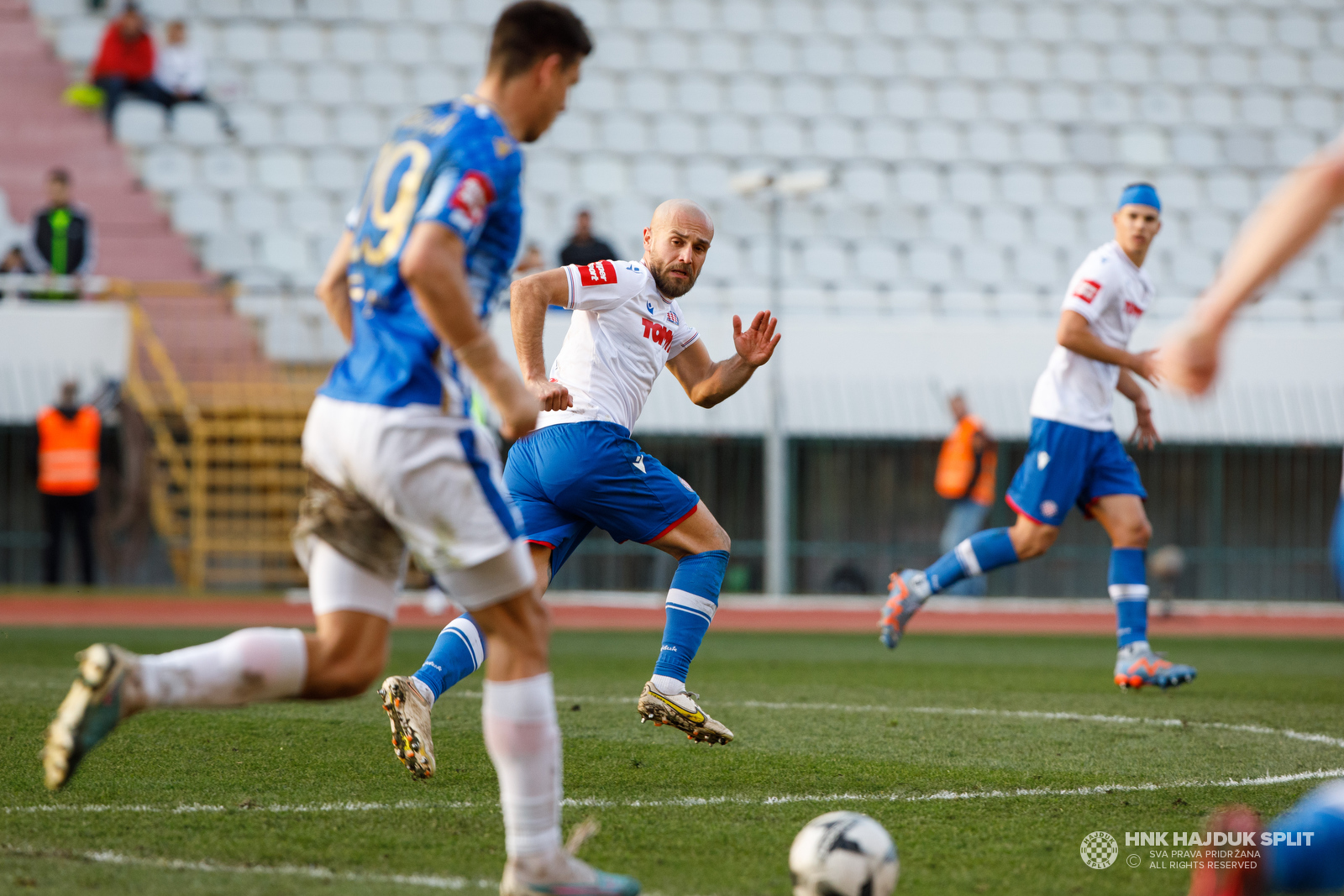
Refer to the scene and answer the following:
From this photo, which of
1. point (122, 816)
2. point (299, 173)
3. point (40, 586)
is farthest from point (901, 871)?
point (299, 173)

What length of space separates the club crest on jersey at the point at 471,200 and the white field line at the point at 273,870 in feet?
5.31

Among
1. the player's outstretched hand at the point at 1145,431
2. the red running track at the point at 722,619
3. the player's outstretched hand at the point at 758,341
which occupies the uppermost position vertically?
the player's outstretched hand at the point at 758,341

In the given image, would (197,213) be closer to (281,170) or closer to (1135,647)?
(281,170)

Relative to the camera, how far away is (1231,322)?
2605mm

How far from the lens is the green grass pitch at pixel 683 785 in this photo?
3646 millimetres

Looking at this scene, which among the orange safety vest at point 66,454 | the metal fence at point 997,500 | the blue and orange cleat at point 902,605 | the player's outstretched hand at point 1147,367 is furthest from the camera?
the metal fence at point 997,500

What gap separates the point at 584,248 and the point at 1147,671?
8.98 meters

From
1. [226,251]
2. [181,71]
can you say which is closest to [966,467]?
[226,251]

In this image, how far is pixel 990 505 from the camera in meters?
16.4

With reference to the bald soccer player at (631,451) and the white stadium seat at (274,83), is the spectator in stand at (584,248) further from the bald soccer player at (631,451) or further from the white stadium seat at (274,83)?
the bald soccer player at (631,451)

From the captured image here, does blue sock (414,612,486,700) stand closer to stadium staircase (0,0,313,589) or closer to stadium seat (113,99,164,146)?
stadium staircase (0,0,313,589)

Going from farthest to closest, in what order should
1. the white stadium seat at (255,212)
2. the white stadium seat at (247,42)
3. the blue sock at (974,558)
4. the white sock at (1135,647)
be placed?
the white stadium seat at (247,42)
the white stadium seat at (255,212)
the blue sock at (974,558)
the white sock at (1135,647)

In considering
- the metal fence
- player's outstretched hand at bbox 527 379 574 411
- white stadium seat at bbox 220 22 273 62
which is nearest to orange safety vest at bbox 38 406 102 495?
the metal fence

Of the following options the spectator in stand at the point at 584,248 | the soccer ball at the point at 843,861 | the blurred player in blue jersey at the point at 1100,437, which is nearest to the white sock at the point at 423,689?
the soccer ball at the point at 843,861
